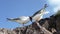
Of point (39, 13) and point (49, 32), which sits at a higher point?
point (39, 13)

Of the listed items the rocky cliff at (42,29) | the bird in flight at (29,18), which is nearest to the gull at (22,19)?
the bird in flight at (29,18)

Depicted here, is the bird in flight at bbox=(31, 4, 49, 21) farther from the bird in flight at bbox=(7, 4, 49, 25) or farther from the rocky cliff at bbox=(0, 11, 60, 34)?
the rocky cliff at bbox=(0, 11, 60, 34)

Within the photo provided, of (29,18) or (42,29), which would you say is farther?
(29,18)

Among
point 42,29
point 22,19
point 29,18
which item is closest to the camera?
point 42,29

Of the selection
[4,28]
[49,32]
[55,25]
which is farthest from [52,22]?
[4,28]

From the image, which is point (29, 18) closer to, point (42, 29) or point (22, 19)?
point (22, 19)

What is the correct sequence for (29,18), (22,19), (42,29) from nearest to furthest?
(42,29), (29,18), (22,19)

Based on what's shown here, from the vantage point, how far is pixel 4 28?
12656mm

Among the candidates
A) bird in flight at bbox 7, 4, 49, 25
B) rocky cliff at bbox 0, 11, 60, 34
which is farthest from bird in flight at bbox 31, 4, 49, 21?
rocky cliff at bbox 0, 11, 60, 34

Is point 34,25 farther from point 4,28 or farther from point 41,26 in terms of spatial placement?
point 4,28

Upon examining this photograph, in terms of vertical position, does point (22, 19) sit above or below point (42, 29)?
above

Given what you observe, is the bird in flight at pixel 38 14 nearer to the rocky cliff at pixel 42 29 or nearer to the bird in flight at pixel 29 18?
the bird in flight at pixel 29 18

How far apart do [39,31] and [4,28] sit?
221 cm

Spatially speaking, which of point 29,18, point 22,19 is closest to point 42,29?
point 29,18
